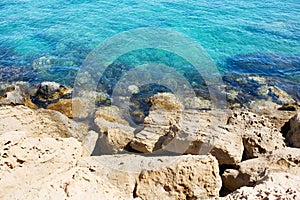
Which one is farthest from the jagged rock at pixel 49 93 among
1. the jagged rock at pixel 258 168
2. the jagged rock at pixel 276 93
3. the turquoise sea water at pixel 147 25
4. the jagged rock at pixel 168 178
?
the jagged rock at pixel 276 93

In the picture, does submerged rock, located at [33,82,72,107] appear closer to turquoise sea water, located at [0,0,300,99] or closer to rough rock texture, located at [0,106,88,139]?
turquoise sea water, located at [0,0,300,99]

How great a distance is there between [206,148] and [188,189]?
132cm

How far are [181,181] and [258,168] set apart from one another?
1.41 m

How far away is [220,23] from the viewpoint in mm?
16547

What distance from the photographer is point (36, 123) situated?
20.0 feet

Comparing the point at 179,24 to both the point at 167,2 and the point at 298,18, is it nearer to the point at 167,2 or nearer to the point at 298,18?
the point at 167,2

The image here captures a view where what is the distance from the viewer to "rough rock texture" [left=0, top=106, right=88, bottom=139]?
585 cm

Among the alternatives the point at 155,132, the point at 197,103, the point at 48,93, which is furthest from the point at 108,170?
the point at 48,93

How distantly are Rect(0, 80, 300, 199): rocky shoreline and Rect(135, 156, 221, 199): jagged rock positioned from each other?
1 cm

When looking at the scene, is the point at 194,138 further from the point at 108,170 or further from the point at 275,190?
the point at 275,190

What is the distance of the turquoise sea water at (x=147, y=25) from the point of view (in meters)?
12.5

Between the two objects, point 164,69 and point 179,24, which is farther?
point 179,24

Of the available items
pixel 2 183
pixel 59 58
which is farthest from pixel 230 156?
pixel 59 58

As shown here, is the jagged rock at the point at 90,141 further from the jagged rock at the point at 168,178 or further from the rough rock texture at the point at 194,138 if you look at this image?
the jagged rock at the point at 168,178
